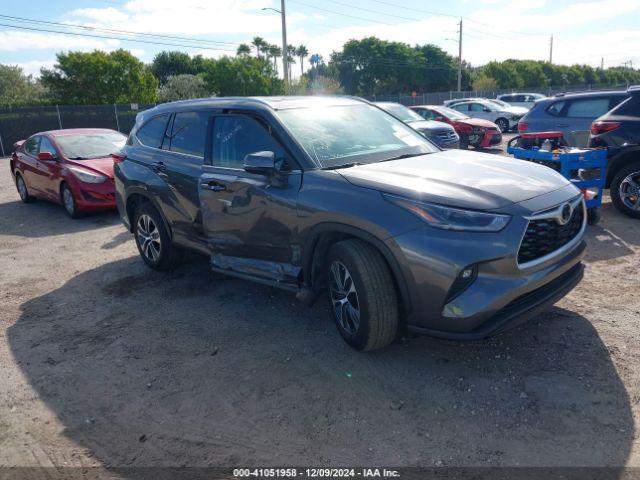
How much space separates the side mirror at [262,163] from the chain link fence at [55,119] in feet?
88.0

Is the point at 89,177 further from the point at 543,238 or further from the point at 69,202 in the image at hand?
the point at 543,238

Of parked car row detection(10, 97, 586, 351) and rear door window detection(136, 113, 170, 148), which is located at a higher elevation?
rear door window detection(136, 113, 170, 148)

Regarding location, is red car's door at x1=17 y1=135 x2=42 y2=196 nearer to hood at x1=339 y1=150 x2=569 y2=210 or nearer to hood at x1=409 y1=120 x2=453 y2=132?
hood at x1=409 y1=120 x2=453 y2=132

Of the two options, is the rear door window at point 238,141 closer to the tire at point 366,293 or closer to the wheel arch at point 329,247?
the wheel arch at point 329,247

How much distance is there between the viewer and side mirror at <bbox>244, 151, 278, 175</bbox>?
3.92 metres

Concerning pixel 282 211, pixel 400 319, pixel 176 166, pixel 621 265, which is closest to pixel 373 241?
pixel 400 319

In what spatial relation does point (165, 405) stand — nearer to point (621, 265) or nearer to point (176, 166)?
point (176, 166)

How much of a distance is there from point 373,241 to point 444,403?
3.60 ft

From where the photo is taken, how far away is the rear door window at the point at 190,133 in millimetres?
5000

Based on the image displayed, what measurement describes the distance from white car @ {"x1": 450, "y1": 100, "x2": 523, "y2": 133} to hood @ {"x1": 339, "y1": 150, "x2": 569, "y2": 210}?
65.1ft

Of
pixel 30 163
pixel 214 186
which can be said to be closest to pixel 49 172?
pixel 30 163

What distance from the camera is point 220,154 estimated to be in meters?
4.73

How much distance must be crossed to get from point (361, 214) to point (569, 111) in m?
8.85

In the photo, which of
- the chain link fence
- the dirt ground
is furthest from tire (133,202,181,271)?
the chain link fence
